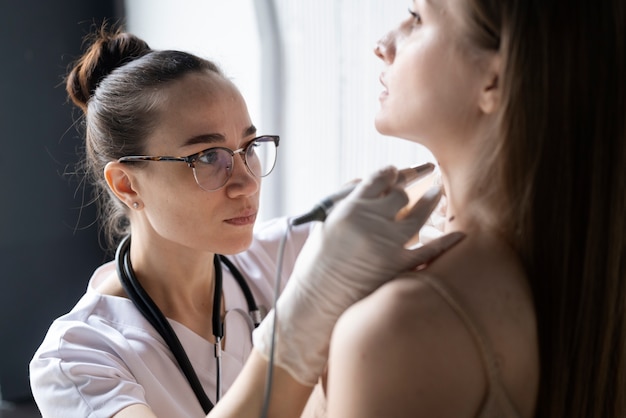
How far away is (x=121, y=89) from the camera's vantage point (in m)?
1.60

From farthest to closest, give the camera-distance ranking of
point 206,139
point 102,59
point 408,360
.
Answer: point 102,59 < point 206,139 < point 408,360

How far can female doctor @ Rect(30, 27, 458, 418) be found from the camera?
1.45 metres

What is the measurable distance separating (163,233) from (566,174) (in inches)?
38.0

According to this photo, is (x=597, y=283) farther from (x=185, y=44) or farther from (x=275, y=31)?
(x=185, y=44)

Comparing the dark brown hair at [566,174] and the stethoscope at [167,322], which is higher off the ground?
the dark brown hair at [566,174]

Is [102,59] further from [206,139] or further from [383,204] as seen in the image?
[383,204]

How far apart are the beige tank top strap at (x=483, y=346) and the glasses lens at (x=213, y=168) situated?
29.9 inches

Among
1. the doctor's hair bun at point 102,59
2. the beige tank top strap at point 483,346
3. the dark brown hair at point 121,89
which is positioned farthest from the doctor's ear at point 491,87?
the doctor's hair bun at point 102,59

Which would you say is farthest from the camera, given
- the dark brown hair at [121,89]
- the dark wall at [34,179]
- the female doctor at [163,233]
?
the dark wall at [34,179]

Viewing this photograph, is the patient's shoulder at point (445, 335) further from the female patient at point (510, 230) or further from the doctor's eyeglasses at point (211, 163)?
the doctor's eyeglasses at point (211, 163)

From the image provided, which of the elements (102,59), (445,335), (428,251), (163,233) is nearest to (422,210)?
(428,251)

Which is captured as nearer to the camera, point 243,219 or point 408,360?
point 408,360

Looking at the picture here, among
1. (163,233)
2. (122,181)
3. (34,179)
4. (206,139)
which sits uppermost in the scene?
(206,139)

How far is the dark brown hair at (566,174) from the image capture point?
2.80 feet
